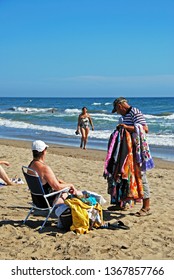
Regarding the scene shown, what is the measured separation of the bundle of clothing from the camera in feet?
19.2

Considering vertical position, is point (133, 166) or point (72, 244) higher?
point (133, 166)

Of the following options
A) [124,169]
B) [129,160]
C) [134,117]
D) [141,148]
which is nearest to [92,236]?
[124,169]

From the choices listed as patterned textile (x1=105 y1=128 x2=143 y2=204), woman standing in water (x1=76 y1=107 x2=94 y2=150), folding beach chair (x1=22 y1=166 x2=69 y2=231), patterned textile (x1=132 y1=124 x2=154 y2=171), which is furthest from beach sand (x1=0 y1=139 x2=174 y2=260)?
woman standing in water (x1=76 y1=107 x2=94 y2=150)

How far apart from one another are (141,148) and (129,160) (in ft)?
0.76

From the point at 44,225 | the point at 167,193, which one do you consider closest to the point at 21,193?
the point at 44,225

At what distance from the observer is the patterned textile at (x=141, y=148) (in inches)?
230

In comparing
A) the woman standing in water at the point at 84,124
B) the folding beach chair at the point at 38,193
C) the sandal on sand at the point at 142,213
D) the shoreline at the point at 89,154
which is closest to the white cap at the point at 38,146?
the folding beach chair at the point at 38,193

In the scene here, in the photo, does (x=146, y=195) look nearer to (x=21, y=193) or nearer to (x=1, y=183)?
(x=21, y=193)

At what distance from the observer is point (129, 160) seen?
5848 mm

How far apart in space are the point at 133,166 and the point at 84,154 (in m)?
7.44

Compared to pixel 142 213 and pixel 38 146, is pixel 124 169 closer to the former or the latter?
pixel 142 213

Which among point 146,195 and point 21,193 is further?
point 21,193

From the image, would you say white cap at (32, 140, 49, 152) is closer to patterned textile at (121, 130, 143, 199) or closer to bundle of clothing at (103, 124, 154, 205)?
bundle of clothing at (103, 124, 154, 205)

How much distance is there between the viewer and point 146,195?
6.02 metres
